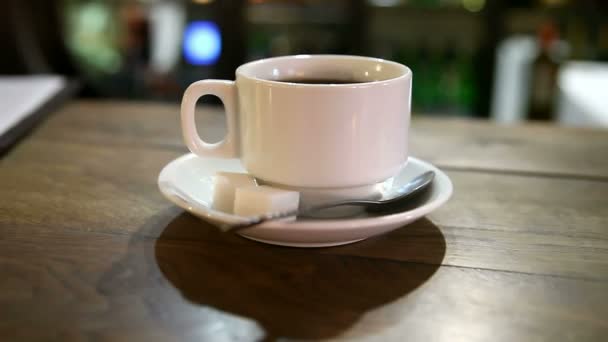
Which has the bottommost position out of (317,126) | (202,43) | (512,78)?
(512,78)

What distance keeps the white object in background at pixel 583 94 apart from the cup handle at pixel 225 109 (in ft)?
4.24

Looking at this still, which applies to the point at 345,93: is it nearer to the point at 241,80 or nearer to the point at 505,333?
the point at 241,80

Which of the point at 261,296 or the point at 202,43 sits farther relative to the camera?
the point at 202,43

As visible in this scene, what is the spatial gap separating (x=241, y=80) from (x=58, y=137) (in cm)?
41

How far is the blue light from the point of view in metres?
2.09

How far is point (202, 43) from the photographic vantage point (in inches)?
85.0

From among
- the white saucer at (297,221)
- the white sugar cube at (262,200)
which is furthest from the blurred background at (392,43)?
the white sugar cube at (262,200)

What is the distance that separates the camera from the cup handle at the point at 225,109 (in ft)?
1.85

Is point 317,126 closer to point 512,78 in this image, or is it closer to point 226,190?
point 226,190

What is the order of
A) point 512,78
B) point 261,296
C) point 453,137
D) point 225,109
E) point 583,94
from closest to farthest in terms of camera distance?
point 261,296 → point 225,109 → point 453,137 → point 583,94 → point 512,78

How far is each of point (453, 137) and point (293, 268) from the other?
475 millimetres

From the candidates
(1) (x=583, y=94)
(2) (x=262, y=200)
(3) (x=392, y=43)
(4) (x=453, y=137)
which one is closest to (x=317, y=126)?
(2) (x=262, y=200)

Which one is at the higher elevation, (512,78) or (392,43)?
(392,43)

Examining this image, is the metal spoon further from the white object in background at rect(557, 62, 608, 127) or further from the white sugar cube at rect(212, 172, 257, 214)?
the white object in background at rect(557, 62, 608, 127)
